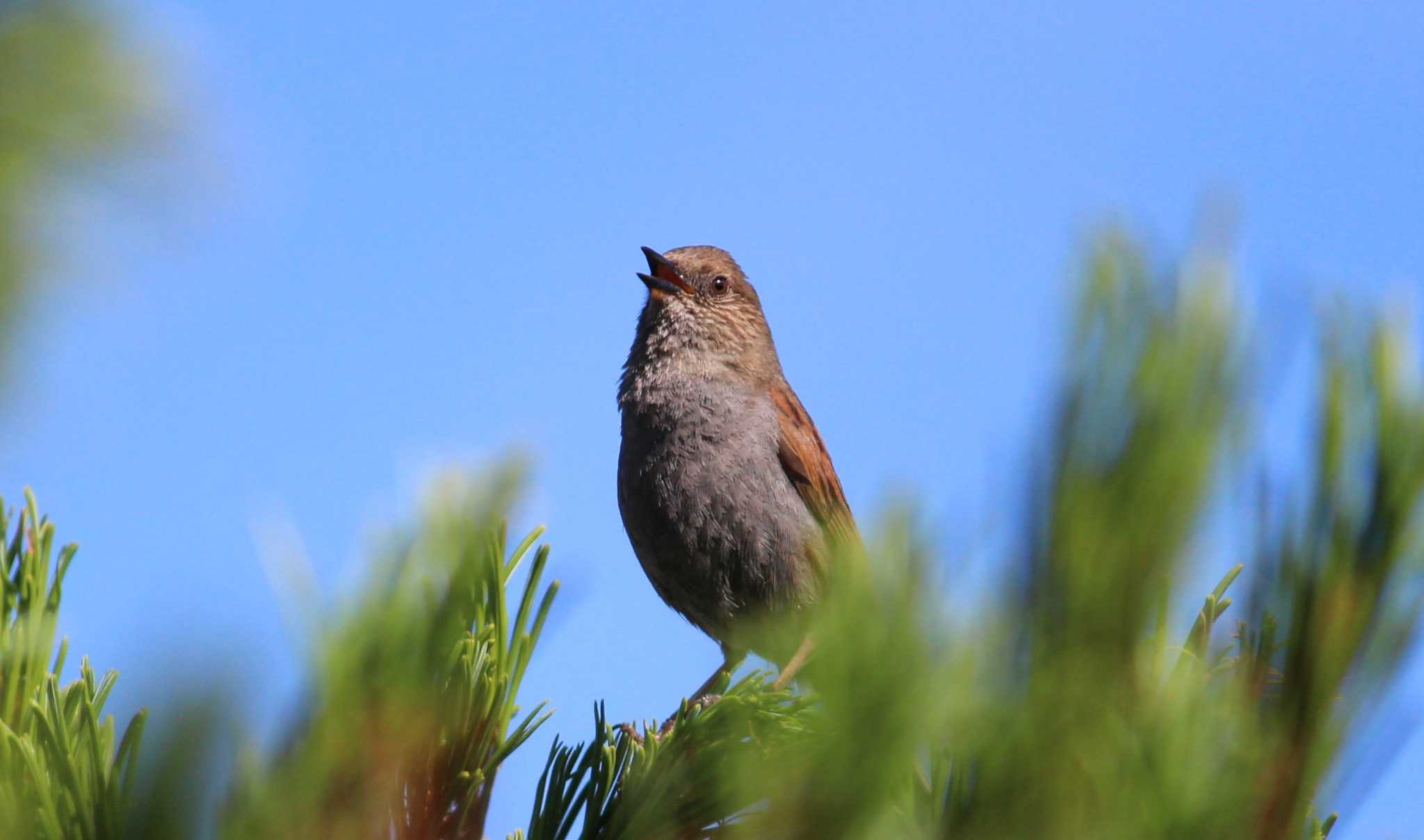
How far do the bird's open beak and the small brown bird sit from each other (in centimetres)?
48

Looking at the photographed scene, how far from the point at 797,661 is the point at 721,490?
3270 mm

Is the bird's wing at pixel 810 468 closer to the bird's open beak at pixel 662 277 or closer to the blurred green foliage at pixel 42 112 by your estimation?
the bird's open beak at pixel 662 277

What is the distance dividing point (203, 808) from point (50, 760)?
0.88 ft

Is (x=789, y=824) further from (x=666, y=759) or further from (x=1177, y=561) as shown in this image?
(x=666, y=759)

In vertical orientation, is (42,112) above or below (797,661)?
above

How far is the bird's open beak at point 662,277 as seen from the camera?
6.12m

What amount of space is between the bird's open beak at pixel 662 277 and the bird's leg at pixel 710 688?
5.74 ft

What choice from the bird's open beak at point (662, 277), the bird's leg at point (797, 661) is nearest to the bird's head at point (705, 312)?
the bird's open beak at point (662, 277)

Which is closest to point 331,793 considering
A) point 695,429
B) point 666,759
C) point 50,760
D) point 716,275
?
point 50,760

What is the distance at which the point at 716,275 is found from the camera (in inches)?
255

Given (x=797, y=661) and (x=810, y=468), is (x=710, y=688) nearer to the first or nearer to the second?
(x=797, y=661)

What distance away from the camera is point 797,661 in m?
1.67

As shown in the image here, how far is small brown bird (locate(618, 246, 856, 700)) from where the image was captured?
4.91m

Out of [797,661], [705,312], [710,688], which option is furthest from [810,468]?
[797,661]
